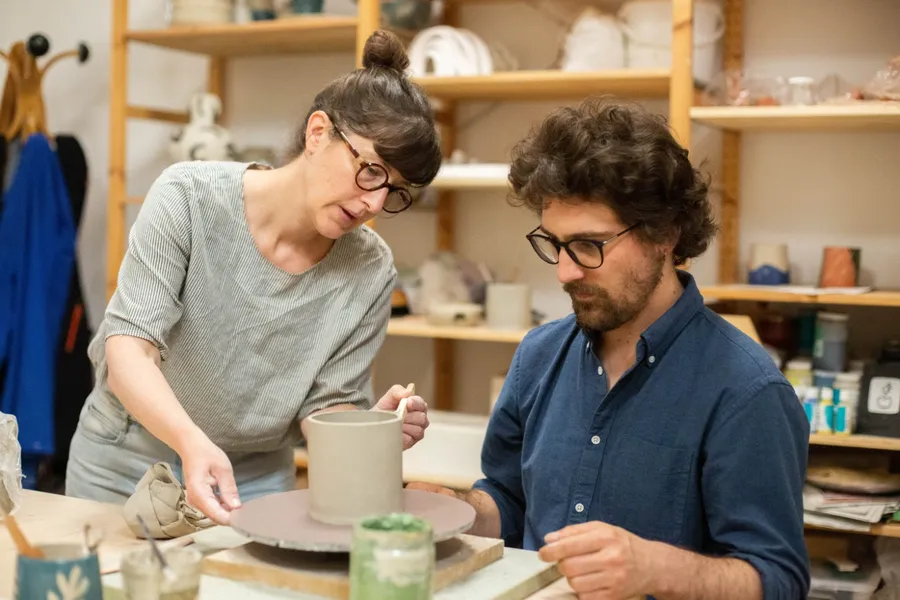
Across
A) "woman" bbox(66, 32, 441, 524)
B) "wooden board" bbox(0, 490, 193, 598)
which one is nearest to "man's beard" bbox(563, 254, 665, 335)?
"woman" bbox(66, 32, 441, 524)

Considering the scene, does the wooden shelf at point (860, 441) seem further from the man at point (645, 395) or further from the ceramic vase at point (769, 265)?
the man at point (645, 395)

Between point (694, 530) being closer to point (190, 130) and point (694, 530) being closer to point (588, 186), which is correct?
point (588, 186)

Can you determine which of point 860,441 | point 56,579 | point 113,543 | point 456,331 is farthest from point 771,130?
point 56,579

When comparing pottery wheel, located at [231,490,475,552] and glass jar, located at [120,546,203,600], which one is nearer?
glass jar, located at [120,546,203,600]

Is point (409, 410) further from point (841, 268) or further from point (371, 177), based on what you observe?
point (841, 268)

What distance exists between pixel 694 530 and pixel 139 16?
10.1 feet

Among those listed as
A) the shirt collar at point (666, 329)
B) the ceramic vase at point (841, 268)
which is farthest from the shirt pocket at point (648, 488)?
the ceramic vase at point (841, 268)

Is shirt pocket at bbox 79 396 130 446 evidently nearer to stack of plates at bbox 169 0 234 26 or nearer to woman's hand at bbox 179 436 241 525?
woman's hand at bbox 179 436 241 525

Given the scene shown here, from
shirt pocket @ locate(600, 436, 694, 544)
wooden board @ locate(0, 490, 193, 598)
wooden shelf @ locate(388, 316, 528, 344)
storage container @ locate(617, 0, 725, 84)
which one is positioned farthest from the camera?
wooden shelf @ locate(388, 316, 528, 344)

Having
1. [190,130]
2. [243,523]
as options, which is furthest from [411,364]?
[243,523]

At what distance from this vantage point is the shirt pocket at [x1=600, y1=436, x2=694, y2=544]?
1.38 meters

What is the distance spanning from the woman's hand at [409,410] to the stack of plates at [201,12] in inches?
83.1

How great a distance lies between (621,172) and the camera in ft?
4.66

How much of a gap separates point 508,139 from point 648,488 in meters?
2.03
